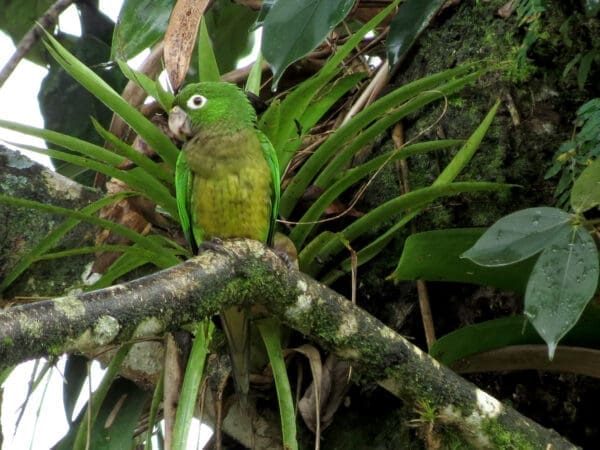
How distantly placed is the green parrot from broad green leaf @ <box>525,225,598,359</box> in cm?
101

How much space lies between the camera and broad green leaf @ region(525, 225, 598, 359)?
5.52 ft

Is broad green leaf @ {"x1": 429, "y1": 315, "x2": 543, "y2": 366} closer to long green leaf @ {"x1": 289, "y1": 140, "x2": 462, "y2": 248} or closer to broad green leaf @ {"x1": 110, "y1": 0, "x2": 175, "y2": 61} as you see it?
long green leaf @ {"x1": 289, "y1": 140, "x2": 462, "y2": 248}

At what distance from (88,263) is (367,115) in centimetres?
113

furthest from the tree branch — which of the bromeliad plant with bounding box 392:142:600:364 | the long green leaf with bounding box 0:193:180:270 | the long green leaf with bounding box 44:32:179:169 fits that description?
the long green leaf with bounding box 44:32:179:169

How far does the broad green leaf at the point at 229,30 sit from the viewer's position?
12.7 ft

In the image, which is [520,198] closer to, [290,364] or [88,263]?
[290,364]

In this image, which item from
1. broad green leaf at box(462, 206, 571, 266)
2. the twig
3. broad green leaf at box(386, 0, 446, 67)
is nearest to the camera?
broad green leaf at box(462, 206, 571, 266)

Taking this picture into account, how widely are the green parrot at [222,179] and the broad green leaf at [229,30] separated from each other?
3.98 feet

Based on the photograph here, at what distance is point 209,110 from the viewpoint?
2.77m

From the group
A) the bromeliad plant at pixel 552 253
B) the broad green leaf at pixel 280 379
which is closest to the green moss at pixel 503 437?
the bromeliad plant at pixel 552 253

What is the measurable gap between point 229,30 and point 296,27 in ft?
6.42

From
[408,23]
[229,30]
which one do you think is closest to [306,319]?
[408,23]

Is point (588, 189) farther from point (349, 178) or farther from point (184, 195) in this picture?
point (184, 195)

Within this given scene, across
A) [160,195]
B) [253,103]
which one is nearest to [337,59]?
[253,103]
